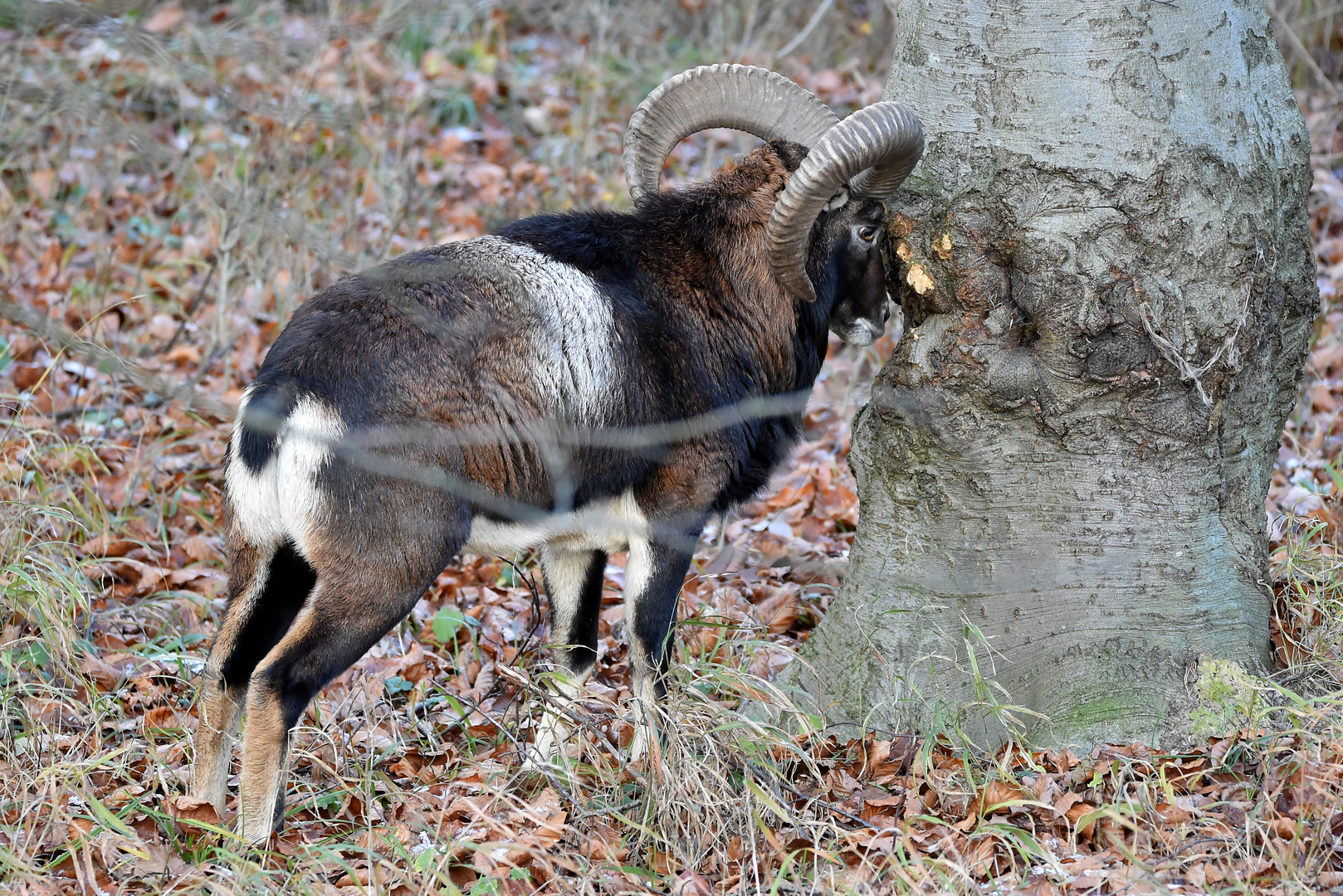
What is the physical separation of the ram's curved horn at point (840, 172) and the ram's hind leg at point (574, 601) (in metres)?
1.35

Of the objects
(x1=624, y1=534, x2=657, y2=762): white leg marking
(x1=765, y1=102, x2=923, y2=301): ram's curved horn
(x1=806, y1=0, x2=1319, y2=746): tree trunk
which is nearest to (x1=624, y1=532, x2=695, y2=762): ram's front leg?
(x1=624, y1=534, x2=657, y2=762): white leg marking

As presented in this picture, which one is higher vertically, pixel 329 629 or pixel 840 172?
pixel 840 172

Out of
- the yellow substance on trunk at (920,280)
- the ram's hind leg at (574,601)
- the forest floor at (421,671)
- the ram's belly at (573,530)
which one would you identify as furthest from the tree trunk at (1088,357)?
the ram's hind leg at (574,601)

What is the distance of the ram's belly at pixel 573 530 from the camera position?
409 centimetres

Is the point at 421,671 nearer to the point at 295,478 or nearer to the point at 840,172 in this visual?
the point at 295,478

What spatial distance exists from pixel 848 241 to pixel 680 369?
0.85 m

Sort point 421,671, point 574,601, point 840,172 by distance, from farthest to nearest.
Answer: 1. point 421,671
2. point 574,601
3. point 840,172

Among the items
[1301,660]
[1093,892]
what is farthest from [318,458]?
[1301,660]

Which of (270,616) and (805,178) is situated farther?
(805,178)

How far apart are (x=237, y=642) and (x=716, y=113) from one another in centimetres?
269

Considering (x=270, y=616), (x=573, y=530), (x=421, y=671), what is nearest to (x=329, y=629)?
(x=270, y=616)

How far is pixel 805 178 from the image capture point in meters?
4.08

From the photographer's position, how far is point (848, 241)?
458 centimetres

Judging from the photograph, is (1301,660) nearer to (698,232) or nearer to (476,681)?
(698,232)
